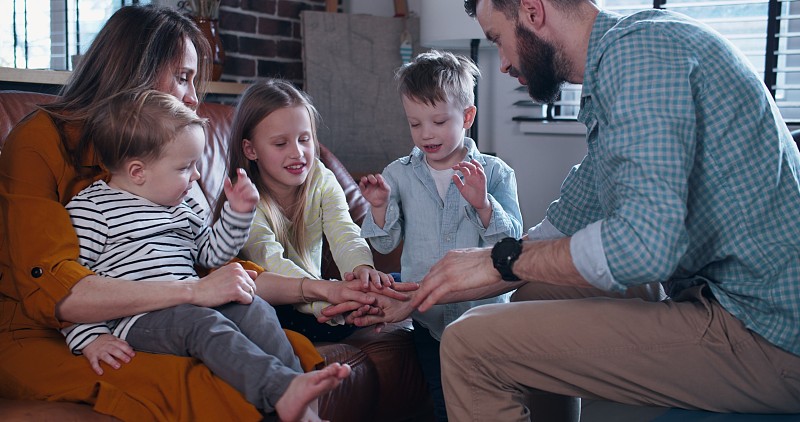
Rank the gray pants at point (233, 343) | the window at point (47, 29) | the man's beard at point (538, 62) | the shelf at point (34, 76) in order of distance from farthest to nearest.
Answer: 1. the window at point (47, 29)
2. the shelf at point (34, 76)
3. the man's beard at point (538, 62)
4. the gray pants at point (233, 343)

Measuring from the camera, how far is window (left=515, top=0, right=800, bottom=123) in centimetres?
310

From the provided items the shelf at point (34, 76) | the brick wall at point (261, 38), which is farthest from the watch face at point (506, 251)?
the brick wall at point (261, 38)

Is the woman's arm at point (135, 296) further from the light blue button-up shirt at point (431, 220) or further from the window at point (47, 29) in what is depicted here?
the window at point (47, 29)

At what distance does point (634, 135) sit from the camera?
52.5 inches

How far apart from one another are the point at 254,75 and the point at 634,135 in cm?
261

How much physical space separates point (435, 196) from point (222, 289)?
72cm

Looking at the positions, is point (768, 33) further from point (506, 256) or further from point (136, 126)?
point (136, 126)

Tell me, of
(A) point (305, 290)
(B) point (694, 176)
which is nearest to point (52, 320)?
(A) point (305, 290)

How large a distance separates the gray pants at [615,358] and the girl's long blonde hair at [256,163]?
0.76 meters

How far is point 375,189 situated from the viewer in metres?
2.04

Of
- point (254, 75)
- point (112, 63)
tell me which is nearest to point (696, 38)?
point (112, 63)

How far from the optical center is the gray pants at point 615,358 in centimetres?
143

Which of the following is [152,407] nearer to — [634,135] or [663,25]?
[634,135]

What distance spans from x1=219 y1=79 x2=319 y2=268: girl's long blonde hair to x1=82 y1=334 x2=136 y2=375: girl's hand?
64 centimetres
